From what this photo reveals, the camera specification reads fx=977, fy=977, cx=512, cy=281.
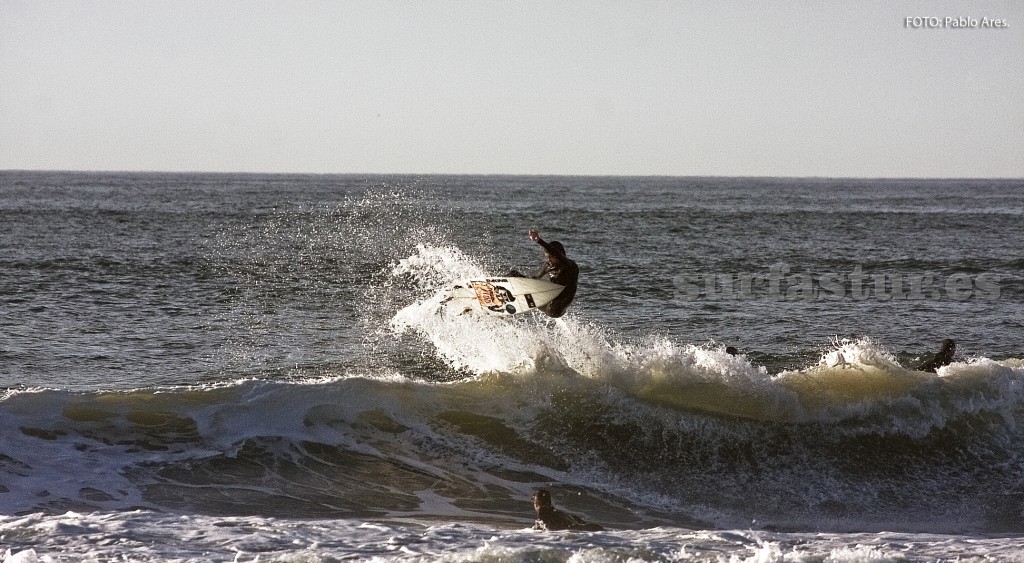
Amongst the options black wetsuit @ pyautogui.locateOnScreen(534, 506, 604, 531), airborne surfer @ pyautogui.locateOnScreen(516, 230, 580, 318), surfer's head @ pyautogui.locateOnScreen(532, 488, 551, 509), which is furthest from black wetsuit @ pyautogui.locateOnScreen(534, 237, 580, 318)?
black wetsuit @ pyautogui.locateOnScreen(534, 506, 604, 531)

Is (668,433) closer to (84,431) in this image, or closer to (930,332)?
(84,431)

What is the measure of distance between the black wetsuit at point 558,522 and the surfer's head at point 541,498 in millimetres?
111

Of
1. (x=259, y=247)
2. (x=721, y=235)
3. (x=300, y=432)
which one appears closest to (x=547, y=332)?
(x=300, y=432)

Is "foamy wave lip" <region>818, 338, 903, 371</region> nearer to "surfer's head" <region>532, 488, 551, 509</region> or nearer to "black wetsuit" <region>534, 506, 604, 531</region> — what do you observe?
"surfer's head" <region>532, 488, 551, 509</region>

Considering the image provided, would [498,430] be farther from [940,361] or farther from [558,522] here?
[940,361]

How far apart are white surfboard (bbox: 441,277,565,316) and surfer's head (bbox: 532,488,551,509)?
4.37m

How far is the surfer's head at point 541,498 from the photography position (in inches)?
458

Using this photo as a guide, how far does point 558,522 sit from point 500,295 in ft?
21.5

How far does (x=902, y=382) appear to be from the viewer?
49.9ft

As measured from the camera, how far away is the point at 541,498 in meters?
11.9

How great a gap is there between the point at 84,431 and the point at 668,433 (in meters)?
8.01

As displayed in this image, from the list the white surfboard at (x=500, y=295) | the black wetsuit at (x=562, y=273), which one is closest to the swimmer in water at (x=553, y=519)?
the black wetsuit at (x=562, y=273)

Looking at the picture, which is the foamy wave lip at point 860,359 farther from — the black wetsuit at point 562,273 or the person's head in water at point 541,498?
the person's head in water at point 541,498

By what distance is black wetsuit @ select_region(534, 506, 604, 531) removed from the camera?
10633 millimetres
